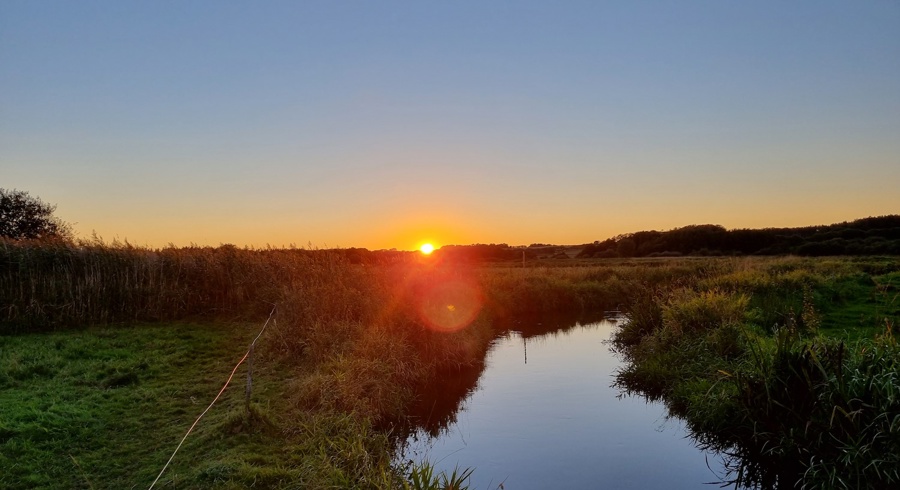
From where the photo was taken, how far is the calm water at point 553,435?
28.6 feet

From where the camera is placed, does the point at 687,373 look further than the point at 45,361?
Yes

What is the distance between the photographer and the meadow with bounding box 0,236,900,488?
6773 mm

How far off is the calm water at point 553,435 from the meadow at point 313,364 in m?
0.68

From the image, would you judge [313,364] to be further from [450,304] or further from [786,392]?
[450,304]

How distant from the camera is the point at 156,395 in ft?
31.5

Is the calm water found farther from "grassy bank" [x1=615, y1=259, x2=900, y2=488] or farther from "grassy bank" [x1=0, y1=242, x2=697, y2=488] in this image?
"grassy bank" [x1=0, y1=242, x2=697, y2=488]

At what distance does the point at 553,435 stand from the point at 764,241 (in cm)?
7003

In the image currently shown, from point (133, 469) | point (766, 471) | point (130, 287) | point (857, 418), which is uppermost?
point (130, 287)

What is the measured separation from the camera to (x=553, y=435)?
1063 centimetres

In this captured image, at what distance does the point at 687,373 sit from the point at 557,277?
2167 cm

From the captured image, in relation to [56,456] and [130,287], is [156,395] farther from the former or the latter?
[130,287]

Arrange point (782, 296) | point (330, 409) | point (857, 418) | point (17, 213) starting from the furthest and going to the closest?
point (17, 213) < point (782, 296) < point (330, 409) < point (857, 418)

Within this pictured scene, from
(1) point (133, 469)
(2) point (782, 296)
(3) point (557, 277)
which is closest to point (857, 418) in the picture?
(1) point (133, 469)

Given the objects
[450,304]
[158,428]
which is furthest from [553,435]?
[450,304]
